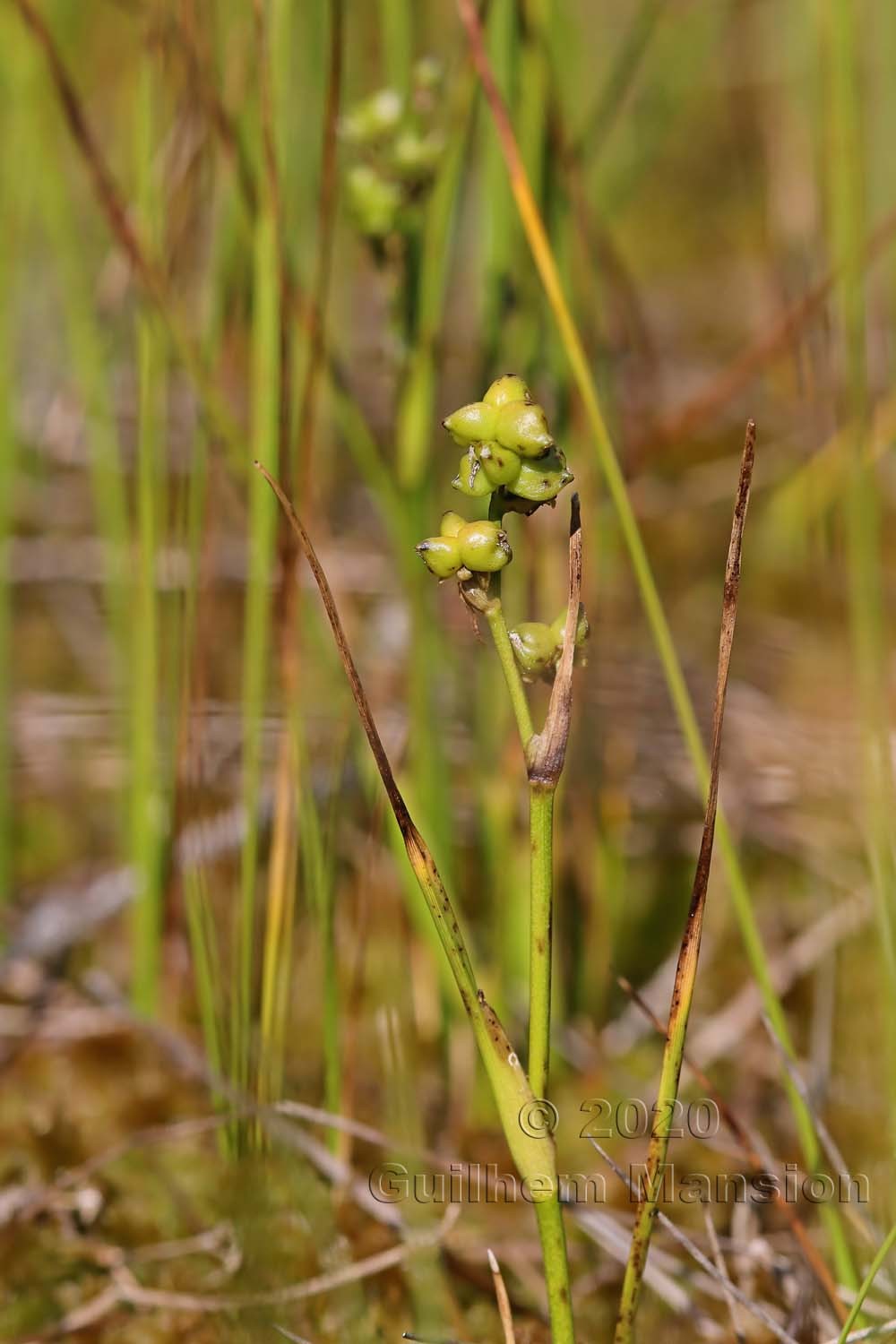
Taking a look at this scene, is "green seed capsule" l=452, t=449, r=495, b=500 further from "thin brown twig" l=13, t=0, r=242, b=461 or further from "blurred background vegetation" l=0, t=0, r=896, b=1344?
"thin brown twig" l=13, t=0, r=242, b=461

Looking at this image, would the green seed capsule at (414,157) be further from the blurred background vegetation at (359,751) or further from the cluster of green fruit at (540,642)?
the cluster of green fruit at (540,642)

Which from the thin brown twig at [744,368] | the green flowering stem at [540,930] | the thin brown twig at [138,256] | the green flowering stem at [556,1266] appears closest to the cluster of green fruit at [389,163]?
the thin brown twig at [138,256]

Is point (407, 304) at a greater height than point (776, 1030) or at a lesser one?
greater

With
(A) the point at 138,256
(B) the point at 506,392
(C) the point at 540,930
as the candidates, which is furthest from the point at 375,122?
(C) the point at 540,930

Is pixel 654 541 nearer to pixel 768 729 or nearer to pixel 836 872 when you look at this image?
pixel 768 729

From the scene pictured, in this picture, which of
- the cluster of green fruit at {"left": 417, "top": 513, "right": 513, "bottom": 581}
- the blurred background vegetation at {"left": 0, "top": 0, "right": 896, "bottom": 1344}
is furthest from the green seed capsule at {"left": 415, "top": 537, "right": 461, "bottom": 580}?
the blurred background vegetation at {"left": 0, "top": 0, "right": 896, "bottom": 1344}

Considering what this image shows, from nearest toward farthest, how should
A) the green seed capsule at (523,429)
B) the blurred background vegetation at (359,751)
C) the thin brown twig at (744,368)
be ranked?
the green seed capsule at (523,429) → the blurred background vegetation at (359,751) → the thin brown twig at (744,368)

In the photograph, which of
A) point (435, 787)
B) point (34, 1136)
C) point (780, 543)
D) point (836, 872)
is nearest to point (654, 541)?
point (780, 543)
